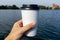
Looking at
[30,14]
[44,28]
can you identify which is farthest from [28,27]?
[44,28]

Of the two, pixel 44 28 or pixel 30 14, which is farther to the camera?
pixel 44 28

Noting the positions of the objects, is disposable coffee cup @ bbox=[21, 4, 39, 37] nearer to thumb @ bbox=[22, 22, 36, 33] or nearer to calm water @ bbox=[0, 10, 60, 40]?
thumb @ bbox=[22, 22, 36, 33]

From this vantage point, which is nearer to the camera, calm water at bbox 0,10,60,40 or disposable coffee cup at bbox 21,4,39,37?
disposable coffee cup at bbox 21,4,39,37

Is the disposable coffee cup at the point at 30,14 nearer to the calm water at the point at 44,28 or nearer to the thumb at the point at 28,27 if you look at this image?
the thumb at the point at 28,27

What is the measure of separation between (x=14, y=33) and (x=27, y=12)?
0.20 metres

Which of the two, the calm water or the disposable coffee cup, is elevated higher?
the disposable coffee cup

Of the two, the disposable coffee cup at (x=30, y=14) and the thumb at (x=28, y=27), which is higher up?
the disposable coffee cup at (x=30, y=14)

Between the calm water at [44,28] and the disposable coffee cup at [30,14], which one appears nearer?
the disposable coffee cup at [30,14]

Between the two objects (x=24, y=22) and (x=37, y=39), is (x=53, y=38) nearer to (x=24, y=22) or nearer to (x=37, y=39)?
(x=37, y=39)

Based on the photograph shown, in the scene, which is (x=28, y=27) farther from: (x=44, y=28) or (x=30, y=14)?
(x=44, y=28)

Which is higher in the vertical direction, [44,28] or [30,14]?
[30,14]

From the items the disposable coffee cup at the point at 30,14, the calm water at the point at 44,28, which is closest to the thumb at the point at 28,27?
the disposable coffee cup at the point at 30,14

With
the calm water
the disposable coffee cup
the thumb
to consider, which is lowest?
the calm water

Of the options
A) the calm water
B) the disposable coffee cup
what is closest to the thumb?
the disposable coffee cup
